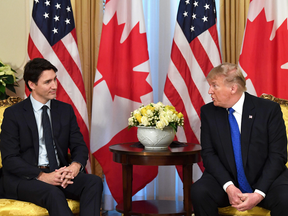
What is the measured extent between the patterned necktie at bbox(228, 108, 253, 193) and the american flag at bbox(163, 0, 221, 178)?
45.8 inches

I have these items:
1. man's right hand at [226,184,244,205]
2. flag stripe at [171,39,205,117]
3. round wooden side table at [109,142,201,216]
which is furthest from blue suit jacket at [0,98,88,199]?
flag stripe at [171,39,205,117]

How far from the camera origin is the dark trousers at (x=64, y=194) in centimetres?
238

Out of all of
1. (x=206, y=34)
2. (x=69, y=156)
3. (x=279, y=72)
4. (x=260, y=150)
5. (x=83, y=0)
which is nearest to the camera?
(x=260, y=150)

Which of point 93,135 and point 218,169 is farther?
point 93,135

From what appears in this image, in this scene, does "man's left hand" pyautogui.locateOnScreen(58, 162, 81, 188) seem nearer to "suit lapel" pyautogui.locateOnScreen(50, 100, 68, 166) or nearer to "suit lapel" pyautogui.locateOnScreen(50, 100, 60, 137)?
"suit lapel" pyautogui.locateOnScreen(50, 100, 68, 166)

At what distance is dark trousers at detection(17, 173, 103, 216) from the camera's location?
238 centimetres

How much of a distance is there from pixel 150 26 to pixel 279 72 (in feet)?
5.74

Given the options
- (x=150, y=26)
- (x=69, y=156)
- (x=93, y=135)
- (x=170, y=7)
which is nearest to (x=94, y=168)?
(x=93, y=135)

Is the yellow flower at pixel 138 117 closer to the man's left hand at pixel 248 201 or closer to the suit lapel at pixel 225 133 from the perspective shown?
the suit lapel at pixel 225 133

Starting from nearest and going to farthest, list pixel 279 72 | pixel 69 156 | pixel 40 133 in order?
pixel 40 133, pixel 69 156, pixel 279 72

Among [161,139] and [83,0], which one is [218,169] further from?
[83,0]

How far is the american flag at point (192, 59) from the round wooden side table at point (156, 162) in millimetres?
515

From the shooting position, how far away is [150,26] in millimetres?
4414

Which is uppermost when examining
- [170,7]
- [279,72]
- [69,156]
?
[170,7]
